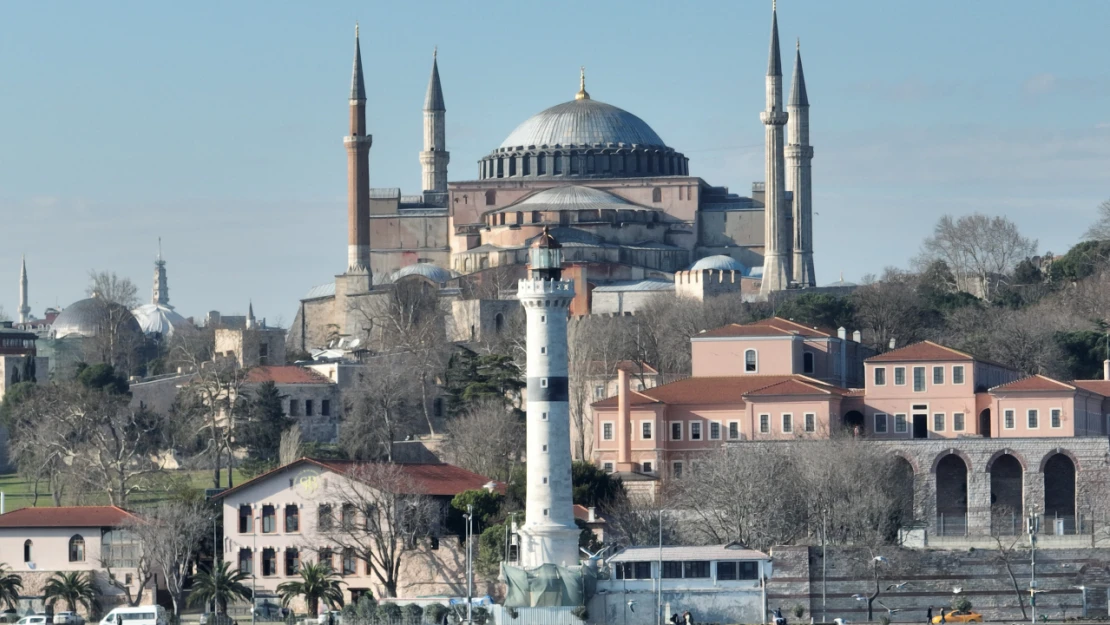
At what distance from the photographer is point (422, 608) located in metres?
45.7

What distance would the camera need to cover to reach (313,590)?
47.1m

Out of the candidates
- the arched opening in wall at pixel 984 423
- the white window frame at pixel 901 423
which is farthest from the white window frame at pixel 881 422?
the arched opening in wall at pixel 984 423

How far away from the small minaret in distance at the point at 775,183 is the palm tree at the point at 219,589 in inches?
1367

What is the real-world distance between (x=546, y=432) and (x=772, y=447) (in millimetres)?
9572

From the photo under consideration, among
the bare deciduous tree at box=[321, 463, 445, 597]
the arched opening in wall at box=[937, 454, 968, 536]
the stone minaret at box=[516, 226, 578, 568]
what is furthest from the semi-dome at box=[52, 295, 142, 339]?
the stone minaret at box=[516, 226, 578, 568]

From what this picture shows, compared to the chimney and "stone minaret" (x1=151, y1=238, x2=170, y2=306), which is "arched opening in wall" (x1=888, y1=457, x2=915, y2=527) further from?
"stone minaret" (x1=151, y1=238, x2=170, y2=306)

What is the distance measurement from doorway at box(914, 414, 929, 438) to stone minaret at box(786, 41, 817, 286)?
2883cm

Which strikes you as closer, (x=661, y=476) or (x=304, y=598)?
(x=304, y=598)

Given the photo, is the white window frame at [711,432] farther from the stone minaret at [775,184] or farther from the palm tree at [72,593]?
the stone minaret at [775,184]

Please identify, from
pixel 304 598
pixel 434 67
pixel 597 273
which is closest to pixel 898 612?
pixel 304 598

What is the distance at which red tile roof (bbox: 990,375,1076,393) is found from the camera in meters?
55.2

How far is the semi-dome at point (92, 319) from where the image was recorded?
87062 millimetres

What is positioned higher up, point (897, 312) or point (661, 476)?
point (897, 312)

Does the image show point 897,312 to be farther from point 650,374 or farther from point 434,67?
point 434,67
